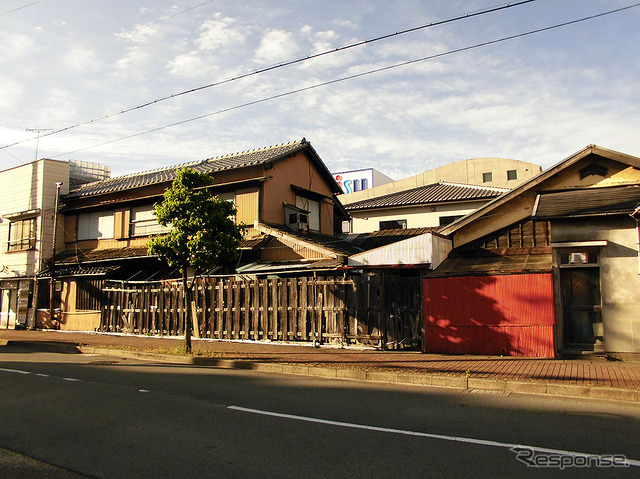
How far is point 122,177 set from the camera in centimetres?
2695

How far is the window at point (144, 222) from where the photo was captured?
75.8 ft

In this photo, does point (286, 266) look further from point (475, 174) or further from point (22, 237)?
point (475, 174)

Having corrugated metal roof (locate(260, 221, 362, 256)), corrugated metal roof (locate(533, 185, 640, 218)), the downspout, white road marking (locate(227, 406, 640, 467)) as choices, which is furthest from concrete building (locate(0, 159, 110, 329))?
corrugated metal roof (locate(533, 185, 640, 218))

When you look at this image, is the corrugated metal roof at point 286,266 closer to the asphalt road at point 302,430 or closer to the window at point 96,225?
the asphalt road at point 302,430

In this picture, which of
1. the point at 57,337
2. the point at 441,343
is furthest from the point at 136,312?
the point at 441,343

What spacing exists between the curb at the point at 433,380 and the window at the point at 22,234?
649 inches

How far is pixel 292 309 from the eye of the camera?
1544cm

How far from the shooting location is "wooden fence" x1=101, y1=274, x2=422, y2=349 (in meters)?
13.7

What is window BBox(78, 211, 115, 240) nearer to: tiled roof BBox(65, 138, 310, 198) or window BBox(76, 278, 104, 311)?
tiled roof BBox(65, 138, 310, 198)

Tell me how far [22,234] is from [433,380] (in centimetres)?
2467

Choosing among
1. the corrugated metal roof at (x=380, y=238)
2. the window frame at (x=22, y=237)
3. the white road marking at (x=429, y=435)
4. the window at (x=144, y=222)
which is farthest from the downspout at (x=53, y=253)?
the white road marking at (x=429, y=435)

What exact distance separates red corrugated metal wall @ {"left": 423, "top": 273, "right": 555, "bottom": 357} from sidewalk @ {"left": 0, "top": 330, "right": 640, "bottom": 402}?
1.61 ft

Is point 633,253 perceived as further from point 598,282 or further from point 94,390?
point 94,390

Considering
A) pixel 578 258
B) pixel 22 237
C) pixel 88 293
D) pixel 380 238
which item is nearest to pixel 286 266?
pixel 380 238
